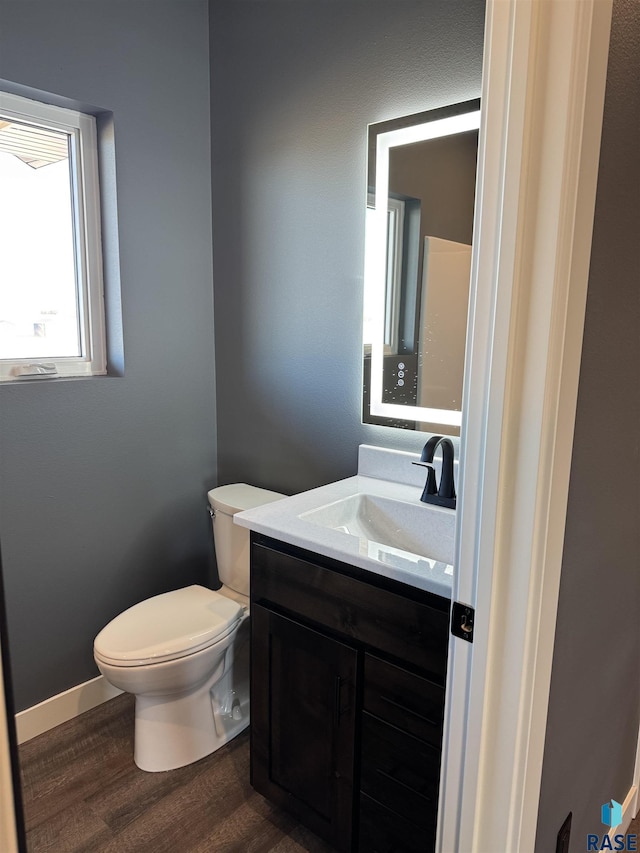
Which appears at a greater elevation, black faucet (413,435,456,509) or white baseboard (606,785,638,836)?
black faucet (413,435,456,509)

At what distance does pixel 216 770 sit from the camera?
6.23 ft

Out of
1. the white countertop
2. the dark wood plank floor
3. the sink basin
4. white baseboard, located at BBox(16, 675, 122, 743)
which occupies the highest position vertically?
the white countertop

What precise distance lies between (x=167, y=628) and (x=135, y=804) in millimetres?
505

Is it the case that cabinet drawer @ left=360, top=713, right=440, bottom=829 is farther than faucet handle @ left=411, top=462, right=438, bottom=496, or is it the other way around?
faucet handle @ left=411, top=462, right=438, bottom=496

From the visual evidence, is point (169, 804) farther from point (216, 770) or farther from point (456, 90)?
point (456, 90)

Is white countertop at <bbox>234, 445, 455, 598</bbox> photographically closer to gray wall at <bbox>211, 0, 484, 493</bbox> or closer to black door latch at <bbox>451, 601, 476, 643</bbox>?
gray wall at <bbox>211, 0, 484, 493</bbox>

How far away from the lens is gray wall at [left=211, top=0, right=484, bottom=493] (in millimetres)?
1738

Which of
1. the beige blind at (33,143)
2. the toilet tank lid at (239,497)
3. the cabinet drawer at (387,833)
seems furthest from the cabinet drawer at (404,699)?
the beige blind at (33,143)

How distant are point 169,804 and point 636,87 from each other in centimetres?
208

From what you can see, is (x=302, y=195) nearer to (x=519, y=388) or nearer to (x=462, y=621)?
(x=519, y=388)

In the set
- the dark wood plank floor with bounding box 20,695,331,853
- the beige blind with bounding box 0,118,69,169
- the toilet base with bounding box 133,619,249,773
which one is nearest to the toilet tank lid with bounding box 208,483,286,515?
the toilet base with bounding box 133,619,249,773

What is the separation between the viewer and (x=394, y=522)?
5.57 ft

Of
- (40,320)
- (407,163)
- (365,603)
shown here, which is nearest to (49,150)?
(40,320)

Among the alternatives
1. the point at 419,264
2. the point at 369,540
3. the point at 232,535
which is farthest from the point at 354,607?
the point at 419,264
